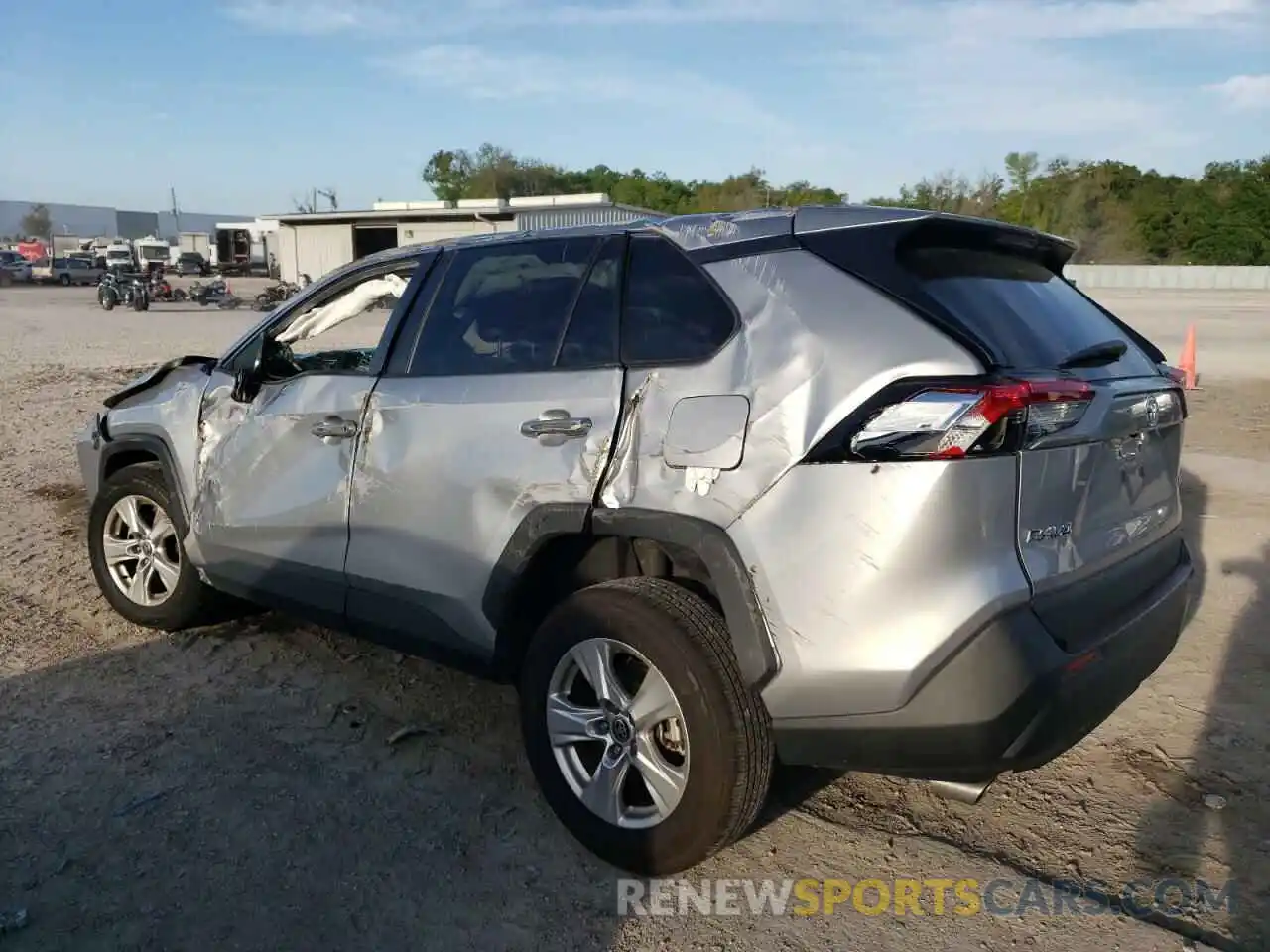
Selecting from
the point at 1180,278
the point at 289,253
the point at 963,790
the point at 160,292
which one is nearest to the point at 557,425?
the point at 963,790

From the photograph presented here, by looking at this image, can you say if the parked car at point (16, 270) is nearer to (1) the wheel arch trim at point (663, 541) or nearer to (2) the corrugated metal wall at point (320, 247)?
(2) the corrugated metal wall at point (320, 247)

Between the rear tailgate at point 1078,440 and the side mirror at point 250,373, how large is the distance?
2669 millimetres

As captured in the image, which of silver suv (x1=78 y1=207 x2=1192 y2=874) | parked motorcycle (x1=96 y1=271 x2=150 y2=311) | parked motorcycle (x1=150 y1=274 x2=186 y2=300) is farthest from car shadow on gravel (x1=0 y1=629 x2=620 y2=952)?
parked motorcycle (x1=150 y1=274 x2=186 y2=300)

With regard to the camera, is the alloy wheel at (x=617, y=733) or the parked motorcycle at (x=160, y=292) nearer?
the alloy wheel at (x=617, y=733)

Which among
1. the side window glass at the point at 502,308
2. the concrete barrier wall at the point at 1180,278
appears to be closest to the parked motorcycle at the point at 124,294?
the side window glass at the point at 502,308

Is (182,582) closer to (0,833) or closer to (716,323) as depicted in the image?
(0,833)

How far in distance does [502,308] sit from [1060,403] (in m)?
1.83

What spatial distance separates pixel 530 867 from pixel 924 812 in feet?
4.27

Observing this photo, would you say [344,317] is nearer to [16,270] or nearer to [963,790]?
[963,790]

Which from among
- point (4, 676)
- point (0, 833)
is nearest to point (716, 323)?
point (0, 833)

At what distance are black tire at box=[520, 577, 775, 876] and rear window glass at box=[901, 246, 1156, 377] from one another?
1.05 m

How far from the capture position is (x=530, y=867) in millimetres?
2973

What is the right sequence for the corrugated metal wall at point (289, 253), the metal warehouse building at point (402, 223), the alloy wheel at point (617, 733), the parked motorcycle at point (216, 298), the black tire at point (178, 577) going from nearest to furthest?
the alloy wheel at point (617, 733) → the black tire at point (178, 577) → the parked motorcycle at point (216, 298) → the metal warehouse building at point (402, 223) → the corrugated metal wall at point (289, 253)

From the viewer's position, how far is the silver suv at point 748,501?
7.97 ft
